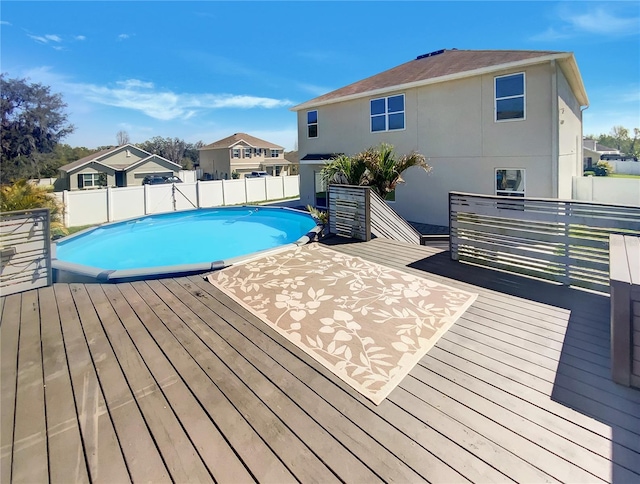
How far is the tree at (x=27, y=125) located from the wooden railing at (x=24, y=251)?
29695 millimetres

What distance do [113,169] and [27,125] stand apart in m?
6.79

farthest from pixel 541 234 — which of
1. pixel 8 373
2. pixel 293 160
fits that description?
pixel 293 160

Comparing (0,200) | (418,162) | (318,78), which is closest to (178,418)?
(0,200)

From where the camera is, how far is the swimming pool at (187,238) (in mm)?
9688

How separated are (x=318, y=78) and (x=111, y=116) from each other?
19.4 m

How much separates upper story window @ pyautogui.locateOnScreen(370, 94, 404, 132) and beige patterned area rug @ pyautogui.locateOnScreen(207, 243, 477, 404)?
931 centimetres

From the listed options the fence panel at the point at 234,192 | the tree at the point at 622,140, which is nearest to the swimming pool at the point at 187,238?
the fence panel at the point at 234,192

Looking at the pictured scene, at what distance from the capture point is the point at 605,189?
1377cm

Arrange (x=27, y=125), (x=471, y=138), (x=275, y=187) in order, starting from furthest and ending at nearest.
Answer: (x=27, y=125) → (x=275, y=187) → (x=471, y=138)

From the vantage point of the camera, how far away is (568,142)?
12305mm

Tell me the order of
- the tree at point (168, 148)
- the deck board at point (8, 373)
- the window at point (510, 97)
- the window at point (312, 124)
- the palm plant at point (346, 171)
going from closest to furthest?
the deck board at point (8, 373)
the palm plant at point (346, 171)
the window at point (510, 97)
the window at point (312, 124)
the tree at point (168, 148)

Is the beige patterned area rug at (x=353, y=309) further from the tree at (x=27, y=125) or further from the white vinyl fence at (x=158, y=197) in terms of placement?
the tree at (x=27, y=125)

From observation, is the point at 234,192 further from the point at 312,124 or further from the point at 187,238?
the point at 187,238

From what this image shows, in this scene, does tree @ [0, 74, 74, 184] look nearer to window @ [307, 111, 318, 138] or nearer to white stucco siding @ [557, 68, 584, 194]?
window @ [307, 111, 318, 138]
